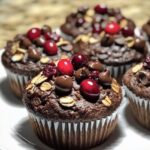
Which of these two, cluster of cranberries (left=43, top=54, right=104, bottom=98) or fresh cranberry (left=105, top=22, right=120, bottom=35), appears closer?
cluster of cranberries (left=43, top=54, right=104, bottom=98)

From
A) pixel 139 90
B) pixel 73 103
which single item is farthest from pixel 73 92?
pixel 139 90

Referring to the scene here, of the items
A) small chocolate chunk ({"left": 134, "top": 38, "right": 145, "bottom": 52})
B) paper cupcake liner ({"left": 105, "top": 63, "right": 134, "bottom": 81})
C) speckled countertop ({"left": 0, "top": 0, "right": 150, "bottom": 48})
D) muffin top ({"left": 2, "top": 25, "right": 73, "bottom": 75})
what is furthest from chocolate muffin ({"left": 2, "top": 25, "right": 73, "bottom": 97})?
speckled countertop ({"left": 0, "top": 0, "right": 150, "bottom": 48})

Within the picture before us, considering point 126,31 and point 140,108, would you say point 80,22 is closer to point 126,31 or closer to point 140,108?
point 126,31

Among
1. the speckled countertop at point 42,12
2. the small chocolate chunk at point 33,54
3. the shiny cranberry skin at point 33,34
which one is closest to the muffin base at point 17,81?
the small chocolate chunk at point 33,54

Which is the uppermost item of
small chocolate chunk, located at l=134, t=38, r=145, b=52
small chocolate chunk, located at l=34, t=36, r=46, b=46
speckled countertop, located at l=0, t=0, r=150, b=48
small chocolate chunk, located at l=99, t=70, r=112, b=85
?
small chocolate chunk, located at l=99, t=70, r=112, b=85

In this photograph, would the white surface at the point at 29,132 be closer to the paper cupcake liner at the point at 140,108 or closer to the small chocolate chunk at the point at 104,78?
the paper cupcake liner at the point at 140,108

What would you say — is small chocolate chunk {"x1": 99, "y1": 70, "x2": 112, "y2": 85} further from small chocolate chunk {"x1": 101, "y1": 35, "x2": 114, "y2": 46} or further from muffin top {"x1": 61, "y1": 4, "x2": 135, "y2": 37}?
muffin top {"x1": 61, "y1": 4, "x2": 135, "y2": 37}
